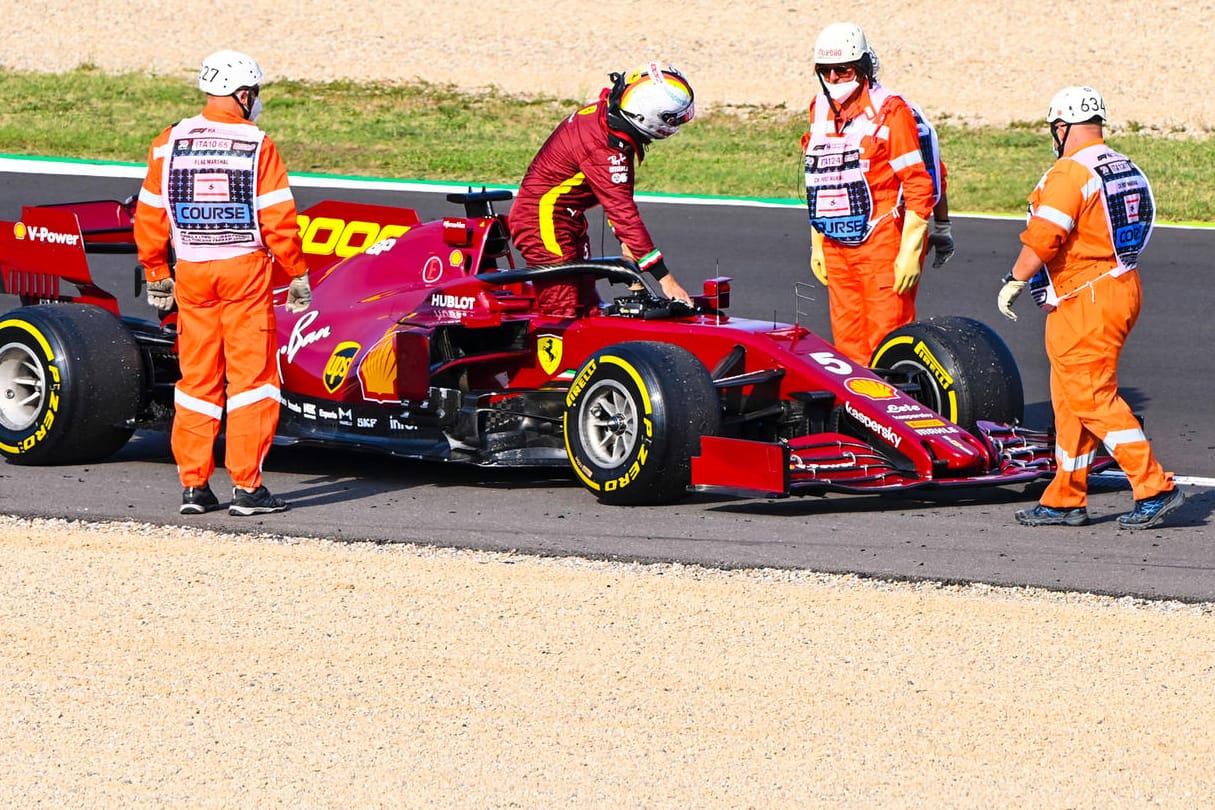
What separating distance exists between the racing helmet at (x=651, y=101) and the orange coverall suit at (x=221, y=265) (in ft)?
5.35

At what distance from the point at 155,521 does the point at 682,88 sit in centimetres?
297

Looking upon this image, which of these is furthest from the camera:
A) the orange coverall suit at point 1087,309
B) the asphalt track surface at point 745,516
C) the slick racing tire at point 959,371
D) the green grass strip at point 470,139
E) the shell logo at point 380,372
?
the green grass strip at point 470,139

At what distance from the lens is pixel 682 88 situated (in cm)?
914

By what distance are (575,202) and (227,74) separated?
6.25ft

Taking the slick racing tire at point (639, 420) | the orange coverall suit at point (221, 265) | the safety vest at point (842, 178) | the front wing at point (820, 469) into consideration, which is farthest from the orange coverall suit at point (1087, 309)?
the orange coverall suit at point (221, 265)

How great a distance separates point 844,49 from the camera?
952 cm

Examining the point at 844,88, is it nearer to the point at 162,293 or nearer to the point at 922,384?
the point at 922,384

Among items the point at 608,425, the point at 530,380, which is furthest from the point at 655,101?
the point at 608,425

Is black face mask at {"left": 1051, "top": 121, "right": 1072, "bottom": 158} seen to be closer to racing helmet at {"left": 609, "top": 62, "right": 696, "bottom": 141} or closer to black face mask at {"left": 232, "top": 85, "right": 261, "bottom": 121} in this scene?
racing helmet at {"left": 609, "top": 62, "right": 696, "bottom": 141}

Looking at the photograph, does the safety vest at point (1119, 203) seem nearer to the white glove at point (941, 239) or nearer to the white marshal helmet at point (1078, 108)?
the white marshal helmet at point (1078, 108)

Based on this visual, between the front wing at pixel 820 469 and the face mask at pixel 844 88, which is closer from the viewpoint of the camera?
the front wing at pixel 820 469

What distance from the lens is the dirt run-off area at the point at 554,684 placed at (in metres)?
5.14

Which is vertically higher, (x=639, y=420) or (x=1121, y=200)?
(x=1121, y=200)

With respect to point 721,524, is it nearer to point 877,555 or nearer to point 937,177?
point 877,555
